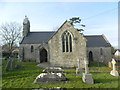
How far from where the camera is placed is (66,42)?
21.8 meters

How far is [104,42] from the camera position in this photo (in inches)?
1307

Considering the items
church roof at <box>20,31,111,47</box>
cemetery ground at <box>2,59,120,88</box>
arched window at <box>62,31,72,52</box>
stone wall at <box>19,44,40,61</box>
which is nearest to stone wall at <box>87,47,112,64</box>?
church roof at <box>20,31,111,47</box>

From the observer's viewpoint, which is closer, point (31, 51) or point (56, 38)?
point (56, 38)

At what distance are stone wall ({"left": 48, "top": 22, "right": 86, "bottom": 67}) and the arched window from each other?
0.49 metres

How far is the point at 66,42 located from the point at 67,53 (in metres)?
1.80

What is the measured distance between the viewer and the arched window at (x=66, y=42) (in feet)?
71.6

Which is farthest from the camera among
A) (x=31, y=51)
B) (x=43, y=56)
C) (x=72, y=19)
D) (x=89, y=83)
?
(x=72, y=19)

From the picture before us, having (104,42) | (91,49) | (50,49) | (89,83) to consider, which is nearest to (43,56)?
(50,49)

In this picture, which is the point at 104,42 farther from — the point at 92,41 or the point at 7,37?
the point at 7,37

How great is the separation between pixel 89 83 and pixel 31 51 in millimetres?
22345

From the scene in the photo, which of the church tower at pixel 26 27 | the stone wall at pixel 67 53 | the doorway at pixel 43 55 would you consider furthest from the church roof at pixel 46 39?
the stone wall at pixel 67 53

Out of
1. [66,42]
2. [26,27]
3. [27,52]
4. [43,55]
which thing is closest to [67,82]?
[66,42]

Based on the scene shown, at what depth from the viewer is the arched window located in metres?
21.8

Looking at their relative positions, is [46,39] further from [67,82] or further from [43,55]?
[67,82]
